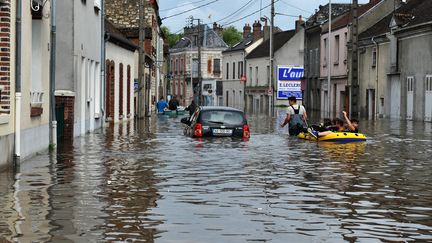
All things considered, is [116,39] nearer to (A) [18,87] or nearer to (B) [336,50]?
(A) [18,87]

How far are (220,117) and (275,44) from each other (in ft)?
229

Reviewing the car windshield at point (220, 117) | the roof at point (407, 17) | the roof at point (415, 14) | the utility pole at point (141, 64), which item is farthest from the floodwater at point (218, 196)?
the roof at point (407, 17)

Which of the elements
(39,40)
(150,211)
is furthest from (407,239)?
(39,40)

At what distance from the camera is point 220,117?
29.2 m

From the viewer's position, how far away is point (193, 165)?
768 inches

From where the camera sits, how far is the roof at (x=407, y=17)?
52688 millimetres

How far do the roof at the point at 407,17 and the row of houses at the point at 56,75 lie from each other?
1559cm

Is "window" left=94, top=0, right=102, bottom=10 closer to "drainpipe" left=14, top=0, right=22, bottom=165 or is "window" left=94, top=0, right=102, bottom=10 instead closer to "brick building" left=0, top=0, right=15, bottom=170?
"drainpipe" left=14, top=0, right=22, bottom=165

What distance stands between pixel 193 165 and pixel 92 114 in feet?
53.1

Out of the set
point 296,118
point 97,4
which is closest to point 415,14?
point 97,4

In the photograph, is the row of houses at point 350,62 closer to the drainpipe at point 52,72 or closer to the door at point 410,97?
the door at point 410,97

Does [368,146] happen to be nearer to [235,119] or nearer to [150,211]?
[235,119]

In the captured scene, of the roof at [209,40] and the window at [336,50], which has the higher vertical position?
the roof at [209,40]

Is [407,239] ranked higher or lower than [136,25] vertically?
lower
